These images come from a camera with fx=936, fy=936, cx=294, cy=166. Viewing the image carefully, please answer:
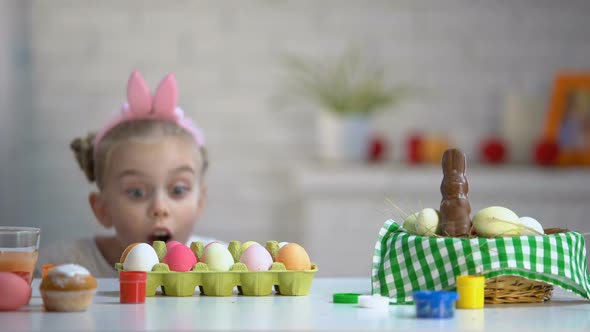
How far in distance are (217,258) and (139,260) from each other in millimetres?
118

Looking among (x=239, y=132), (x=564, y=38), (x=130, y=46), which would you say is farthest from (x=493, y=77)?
(x=130, y=46)

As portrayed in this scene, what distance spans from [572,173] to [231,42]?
147 centimetres

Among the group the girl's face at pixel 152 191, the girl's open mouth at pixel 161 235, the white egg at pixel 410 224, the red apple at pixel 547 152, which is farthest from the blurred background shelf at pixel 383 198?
the white egg at pixel 410 224

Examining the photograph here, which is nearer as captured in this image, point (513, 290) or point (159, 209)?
point (513, 290)

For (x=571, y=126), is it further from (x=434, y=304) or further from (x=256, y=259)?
(x=434, y=304)

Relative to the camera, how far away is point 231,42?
3898 millimetres

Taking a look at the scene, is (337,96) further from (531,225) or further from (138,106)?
(531,225)

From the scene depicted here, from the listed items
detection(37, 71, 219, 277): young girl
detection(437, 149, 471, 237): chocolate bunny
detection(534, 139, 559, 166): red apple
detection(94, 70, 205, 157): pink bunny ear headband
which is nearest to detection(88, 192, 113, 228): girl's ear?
detection(37, 71, 219, 277): young girl

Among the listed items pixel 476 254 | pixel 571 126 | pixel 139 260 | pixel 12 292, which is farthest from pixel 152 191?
pixel 571 126

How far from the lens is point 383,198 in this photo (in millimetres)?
3615

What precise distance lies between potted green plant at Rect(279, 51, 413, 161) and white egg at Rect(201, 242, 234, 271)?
229 cm

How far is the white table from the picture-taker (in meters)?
1.12

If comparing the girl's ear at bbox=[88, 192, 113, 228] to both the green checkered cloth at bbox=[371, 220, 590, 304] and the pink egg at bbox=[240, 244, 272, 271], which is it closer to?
the pink egg at bbox=[240, 244, 272, 271]

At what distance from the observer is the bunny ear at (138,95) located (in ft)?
7.32
